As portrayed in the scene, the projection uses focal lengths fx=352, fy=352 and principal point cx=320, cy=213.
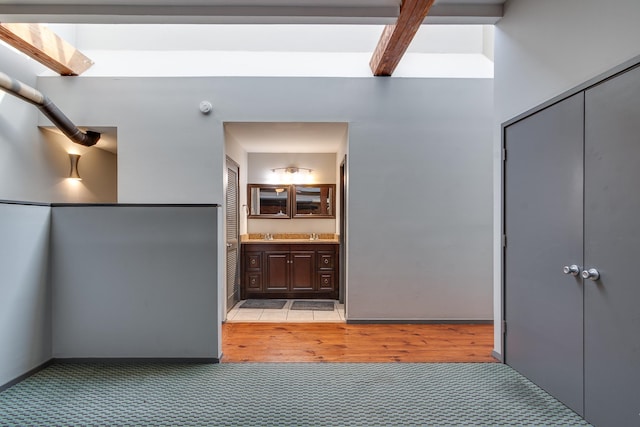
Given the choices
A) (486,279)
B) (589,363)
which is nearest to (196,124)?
(486,279)

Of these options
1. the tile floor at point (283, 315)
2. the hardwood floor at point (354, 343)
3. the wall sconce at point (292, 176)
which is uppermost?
the wall sconce at point (292, 176)

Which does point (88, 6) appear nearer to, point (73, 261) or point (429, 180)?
point (73, 261)

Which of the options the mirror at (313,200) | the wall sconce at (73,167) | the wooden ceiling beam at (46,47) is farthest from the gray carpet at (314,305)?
the wooden ceiling beam at (46,47)

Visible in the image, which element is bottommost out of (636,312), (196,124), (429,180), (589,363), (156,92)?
(589,363)

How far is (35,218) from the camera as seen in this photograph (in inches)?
106

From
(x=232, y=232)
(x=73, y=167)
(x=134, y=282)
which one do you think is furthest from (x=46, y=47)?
(x=232, y=232)

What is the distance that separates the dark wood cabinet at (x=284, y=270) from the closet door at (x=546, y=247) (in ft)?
9.05

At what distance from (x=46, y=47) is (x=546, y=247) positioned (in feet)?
15.6

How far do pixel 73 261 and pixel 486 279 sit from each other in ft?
13.3

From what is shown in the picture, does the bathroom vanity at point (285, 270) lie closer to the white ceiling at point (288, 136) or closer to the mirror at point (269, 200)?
the mirror at point (269, 200)

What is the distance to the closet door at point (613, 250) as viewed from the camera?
1756mm

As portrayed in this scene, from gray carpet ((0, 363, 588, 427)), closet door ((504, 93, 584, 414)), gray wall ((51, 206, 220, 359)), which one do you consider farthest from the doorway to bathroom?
closet door ((504, 93, 584, 414))

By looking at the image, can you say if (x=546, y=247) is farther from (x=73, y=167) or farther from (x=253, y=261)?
(x=73, y=167)

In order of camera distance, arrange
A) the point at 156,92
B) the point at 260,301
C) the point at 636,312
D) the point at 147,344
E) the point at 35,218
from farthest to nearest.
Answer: the point at 260,301 < the point at 156,92 < the point at 147,344 < the point at 35,218 < the point at 636,312
